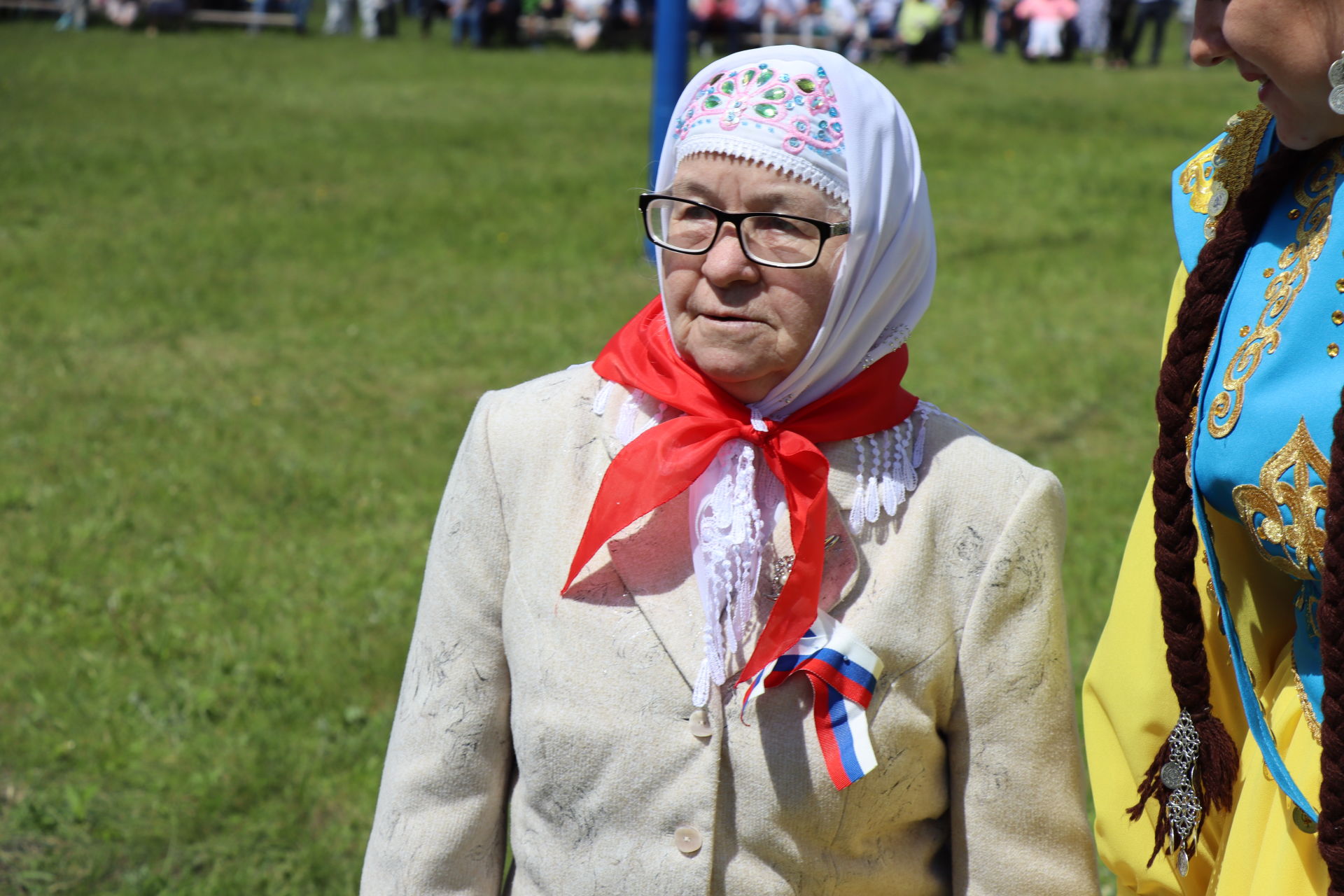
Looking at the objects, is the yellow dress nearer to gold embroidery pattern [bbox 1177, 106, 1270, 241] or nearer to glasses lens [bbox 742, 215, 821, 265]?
gold embroidery pattern [bbox 1177, 106, 1270, 241]

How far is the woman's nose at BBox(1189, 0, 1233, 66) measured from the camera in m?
1.69

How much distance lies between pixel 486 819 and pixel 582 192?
11171mm

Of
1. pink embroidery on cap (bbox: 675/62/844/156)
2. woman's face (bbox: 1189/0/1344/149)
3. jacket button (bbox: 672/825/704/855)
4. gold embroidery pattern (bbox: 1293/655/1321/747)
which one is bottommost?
jacket button (bbox: 672/825/704/855)

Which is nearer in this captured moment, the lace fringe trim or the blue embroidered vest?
the blue embroidered vest

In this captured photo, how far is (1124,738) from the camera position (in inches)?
81.9

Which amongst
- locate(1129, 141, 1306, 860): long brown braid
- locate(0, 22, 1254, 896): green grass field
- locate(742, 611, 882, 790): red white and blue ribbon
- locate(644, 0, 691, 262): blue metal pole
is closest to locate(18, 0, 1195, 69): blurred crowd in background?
locate(0, 22, 1254, 896): green grass field

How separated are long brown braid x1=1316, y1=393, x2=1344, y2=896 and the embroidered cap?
748mm

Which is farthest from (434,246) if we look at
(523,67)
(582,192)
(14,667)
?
(523,67)

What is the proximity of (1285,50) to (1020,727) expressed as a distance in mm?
1016

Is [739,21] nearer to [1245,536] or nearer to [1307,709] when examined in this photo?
[1245,536]

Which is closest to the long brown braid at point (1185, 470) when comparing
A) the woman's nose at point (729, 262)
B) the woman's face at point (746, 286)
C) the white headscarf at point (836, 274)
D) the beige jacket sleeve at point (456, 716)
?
the white headscarf at point (836, 274)

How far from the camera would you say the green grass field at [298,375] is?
3.99 metres

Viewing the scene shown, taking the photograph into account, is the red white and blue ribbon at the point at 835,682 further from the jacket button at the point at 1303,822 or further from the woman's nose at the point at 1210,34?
the woman's nose at the point at 1210,34

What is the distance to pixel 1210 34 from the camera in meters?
1.71
